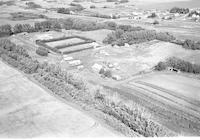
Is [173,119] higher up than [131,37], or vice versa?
[131,37]

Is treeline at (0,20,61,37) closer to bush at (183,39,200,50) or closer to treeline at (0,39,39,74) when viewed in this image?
treeline at (0,39,39,74)

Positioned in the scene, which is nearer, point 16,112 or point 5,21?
point 16,112

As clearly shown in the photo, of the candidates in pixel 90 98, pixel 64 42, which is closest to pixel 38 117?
pixel 90 98

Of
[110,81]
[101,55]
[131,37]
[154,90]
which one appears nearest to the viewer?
[154,90]

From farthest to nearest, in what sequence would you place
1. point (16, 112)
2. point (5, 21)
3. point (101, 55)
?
1. point (5, 21)
2. point (101, 55)
3. point (16, 112)

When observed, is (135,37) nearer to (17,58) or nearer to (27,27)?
(17,58)

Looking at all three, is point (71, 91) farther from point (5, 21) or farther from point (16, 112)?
point (5, 21)

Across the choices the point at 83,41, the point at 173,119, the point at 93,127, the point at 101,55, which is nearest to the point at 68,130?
the point at 93,127
